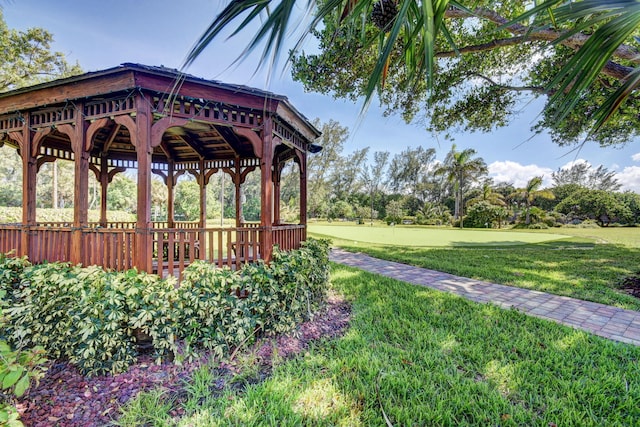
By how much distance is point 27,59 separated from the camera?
13062 millimetres

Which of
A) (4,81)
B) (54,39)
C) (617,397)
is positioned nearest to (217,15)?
(617,397)

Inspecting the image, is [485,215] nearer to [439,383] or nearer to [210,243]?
[439,383]

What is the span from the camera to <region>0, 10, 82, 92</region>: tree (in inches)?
480

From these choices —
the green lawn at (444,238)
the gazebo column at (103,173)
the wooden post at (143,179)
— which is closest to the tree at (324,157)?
the green lawn at (444,238)

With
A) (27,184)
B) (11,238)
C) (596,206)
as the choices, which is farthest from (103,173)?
(596,206)

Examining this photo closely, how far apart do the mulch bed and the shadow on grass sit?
1.36 ft

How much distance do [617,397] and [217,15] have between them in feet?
13.3

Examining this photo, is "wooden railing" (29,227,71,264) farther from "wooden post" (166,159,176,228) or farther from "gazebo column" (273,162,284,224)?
"gazebo column" (273,162,284,224)

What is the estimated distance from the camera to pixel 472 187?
3956 centimetres

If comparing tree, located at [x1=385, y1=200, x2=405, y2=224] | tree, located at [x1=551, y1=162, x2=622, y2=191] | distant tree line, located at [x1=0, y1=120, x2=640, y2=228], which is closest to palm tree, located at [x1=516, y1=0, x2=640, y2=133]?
distant tree line, located at [x1=0, y1=120, x2=640, y2=228]

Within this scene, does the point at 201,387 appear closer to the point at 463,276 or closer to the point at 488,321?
the point at 488,321

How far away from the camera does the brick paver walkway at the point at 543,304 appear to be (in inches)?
148

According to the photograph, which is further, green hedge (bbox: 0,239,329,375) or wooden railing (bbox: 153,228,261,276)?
wooden railing (bbox: 153,228,261,276)

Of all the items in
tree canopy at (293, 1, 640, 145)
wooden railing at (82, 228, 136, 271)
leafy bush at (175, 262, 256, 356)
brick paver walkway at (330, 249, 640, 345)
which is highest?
tree canopy at (293, 1, 640, 145)
